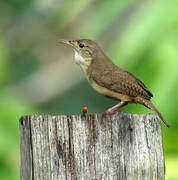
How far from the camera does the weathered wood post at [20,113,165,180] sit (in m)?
3.27

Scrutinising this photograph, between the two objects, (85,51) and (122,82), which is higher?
(85,51)

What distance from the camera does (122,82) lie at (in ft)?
16.6

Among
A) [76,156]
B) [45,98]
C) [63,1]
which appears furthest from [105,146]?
[45,98]

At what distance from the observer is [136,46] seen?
20.5 feet

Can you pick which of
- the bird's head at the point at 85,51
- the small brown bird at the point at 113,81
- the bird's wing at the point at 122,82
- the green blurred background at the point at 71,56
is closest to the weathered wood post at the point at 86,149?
the small brown bird at the point at 113,81

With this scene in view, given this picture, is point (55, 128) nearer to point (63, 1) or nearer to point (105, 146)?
point (105, 146)

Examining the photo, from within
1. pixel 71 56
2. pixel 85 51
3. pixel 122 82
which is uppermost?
pixel 71 56

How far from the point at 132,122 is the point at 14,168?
2691 mm

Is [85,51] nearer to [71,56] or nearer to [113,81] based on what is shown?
[113,81]

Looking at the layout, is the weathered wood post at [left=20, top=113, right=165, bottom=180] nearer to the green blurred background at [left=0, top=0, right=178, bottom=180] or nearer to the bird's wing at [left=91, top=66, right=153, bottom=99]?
the bird's wing at [left=91, top=66, right=153, bottom=99]

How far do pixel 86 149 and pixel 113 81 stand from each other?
1.90m

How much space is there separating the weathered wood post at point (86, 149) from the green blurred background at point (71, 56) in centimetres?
203

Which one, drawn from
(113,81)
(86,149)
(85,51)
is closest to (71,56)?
(85,51)

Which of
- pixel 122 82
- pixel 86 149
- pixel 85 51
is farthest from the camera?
pixel 85 51
